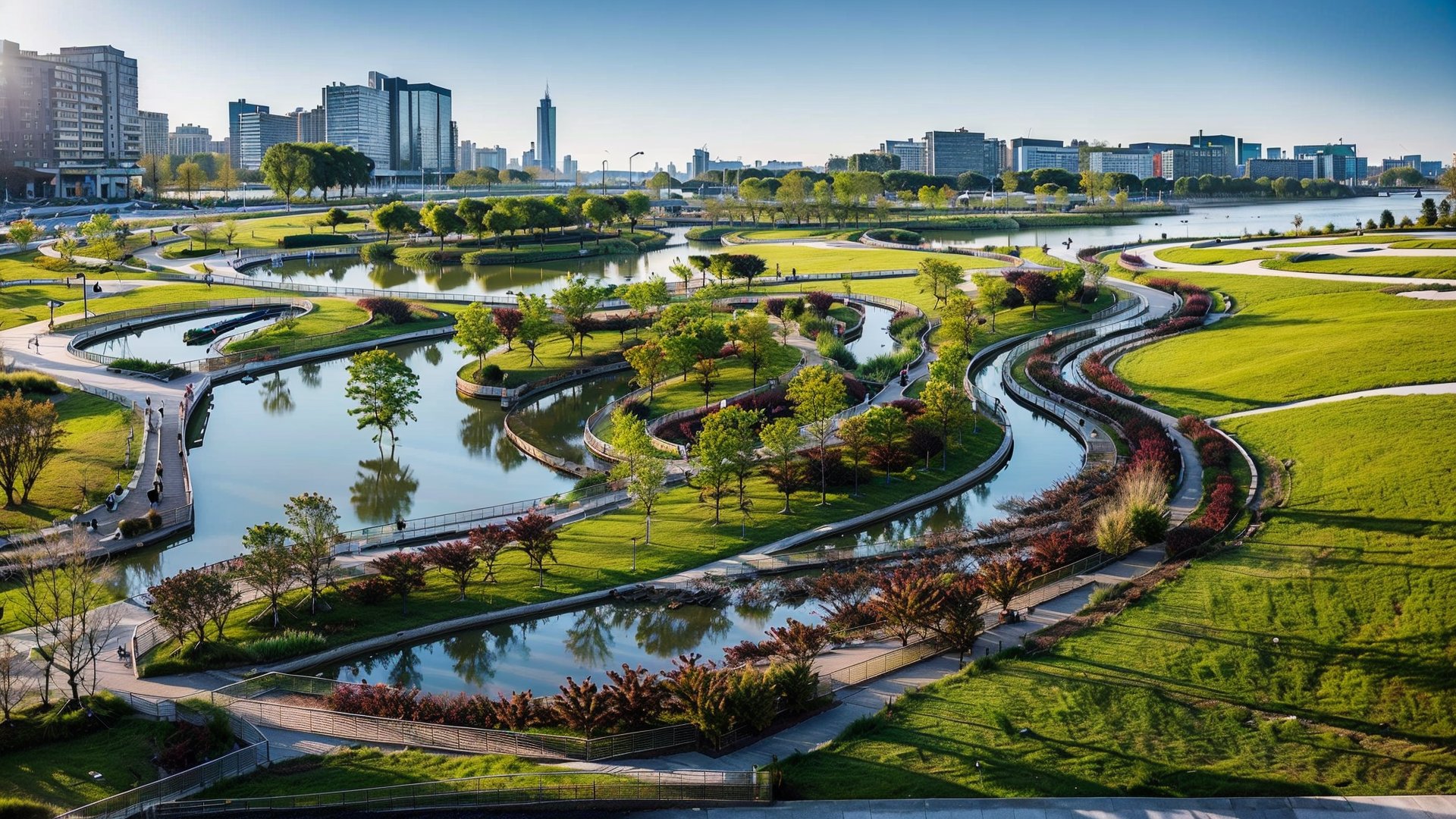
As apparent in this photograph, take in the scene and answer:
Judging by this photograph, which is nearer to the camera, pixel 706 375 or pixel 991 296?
pixel 706 375

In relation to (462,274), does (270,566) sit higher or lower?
lower

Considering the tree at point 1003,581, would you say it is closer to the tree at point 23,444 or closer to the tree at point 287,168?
the tree at point 23,444

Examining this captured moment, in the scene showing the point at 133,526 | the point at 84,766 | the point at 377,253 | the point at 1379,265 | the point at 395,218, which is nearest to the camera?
the point at 84,766

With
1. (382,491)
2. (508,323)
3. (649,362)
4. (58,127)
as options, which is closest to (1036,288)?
(649,362)

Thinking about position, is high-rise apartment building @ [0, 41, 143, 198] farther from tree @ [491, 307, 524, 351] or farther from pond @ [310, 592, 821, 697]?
pond @ [310, 592, 821, 697]

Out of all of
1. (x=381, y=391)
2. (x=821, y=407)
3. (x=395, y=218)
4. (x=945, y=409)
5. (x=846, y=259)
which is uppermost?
(x=395, y=218)

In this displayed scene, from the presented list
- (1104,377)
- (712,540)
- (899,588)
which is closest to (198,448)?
(712,540)

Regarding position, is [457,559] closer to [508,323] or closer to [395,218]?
[508,323]
